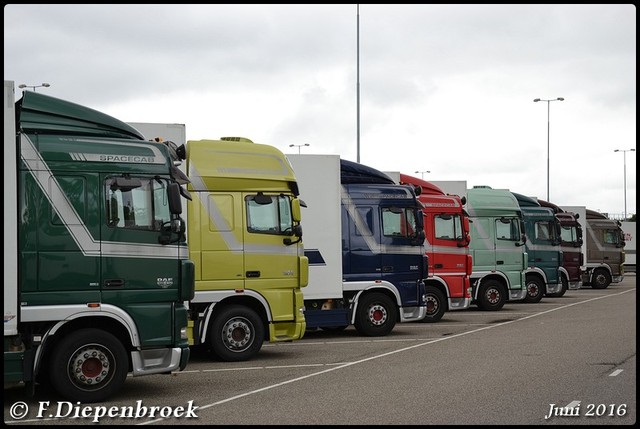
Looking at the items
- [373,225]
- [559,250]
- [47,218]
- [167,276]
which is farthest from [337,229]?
[559,250]

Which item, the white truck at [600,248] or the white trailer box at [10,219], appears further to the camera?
the white truck at [600,248]

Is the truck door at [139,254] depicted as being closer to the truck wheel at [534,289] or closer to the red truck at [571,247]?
the truck wheel at [534,289]

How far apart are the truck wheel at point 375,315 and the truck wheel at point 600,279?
23.0 m

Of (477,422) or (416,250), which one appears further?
(416,250)

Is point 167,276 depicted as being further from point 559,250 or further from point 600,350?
point 559,250

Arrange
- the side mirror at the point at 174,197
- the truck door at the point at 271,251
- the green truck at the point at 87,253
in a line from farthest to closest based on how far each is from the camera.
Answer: the truck door at the point at 271,251 → the side mirror at the point at 174,197 → the green truck at the point at 87,253

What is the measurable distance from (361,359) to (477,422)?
17.8 feet

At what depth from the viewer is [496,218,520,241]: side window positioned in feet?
82.7

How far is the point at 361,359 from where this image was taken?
13.7 meters

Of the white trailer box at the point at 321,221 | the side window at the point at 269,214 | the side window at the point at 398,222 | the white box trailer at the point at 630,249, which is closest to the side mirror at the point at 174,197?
the side window at the point at 269,214

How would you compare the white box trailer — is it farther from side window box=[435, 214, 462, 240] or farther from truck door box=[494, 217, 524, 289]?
side window box=[435, 214, 462, 240]

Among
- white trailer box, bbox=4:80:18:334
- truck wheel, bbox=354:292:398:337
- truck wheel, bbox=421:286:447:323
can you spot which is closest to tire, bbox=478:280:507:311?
truck wheel, bbox=421:286:447:323

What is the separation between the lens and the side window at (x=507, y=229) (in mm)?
25203

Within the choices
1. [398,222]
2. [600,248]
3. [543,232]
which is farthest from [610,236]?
[398,222]
